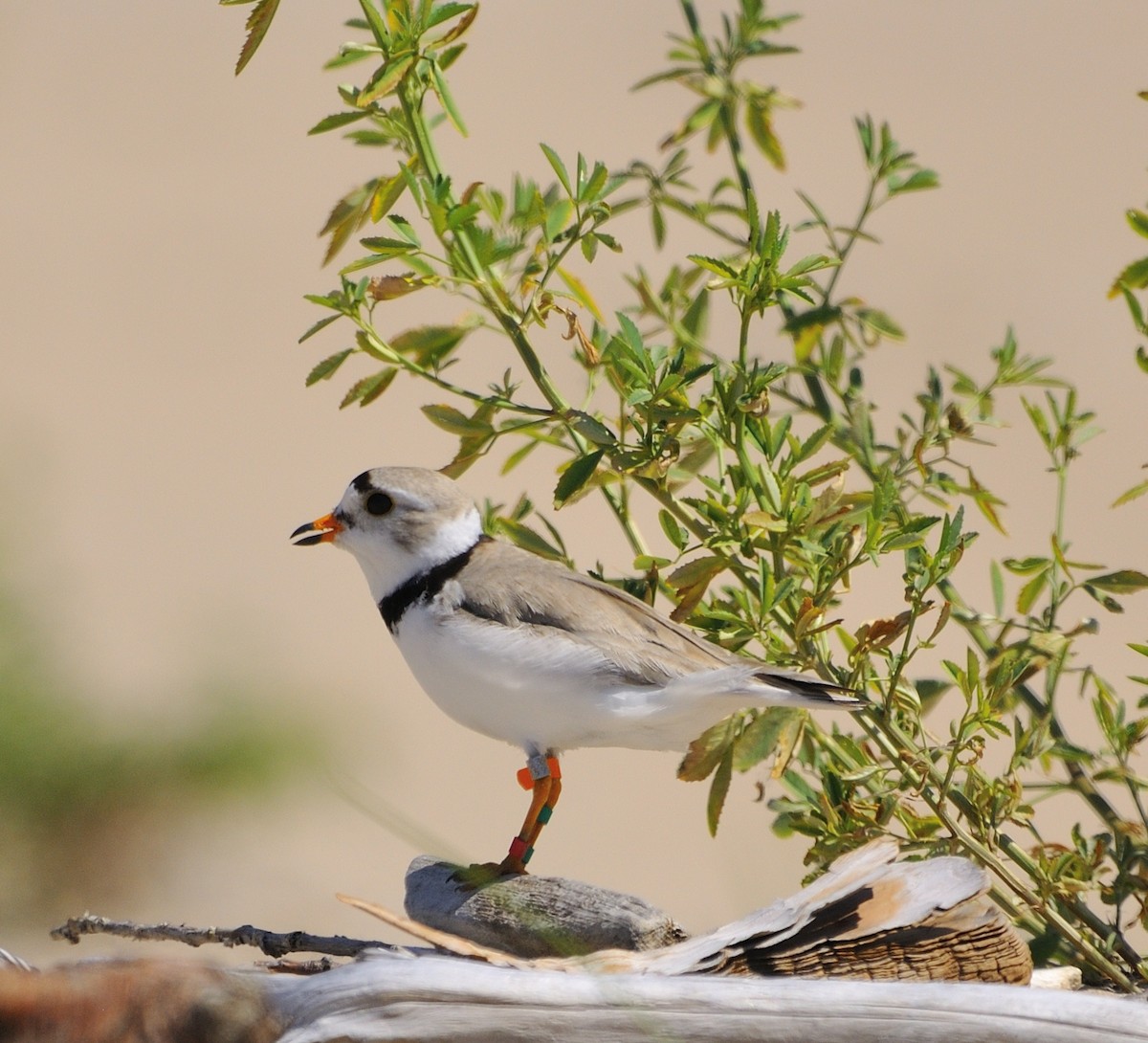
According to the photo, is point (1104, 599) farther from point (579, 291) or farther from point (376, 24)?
point (376, 24)

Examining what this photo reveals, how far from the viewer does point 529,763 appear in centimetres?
327

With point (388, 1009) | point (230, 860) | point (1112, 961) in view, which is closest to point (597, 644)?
point (388, 1009)

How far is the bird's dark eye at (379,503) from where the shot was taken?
11.2 ft

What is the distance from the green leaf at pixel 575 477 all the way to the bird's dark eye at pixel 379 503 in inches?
18.8

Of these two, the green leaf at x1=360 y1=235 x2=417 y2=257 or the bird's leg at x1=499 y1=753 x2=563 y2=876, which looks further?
the bird's leg at x1=499 y1=753 x2=563 y2=876

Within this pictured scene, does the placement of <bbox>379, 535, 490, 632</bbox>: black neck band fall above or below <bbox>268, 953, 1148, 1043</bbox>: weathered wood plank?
above

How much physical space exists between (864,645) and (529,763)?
2.71 ft

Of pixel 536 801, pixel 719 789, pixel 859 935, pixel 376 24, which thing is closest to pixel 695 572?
pixel 719 789

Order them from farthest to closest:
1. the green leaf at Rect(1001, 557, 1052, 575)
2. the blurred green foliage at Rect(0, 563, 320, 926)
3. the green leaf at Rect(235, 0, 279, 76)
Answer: the blurred green foliage at Rect(0, 563, 320, 926)
the green leaf at Rect(1001, 557, 1052, 575)
the green leaf at Rect(235, 0, 279, 76)

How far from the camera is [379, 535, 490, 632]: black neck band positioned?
11.1 feet

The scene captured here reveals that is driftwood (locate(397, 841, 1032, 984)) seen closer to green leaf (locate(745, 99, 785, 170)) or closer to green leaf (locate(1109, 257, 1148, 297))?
green leaf (locate(1109, 257, 1148, 297))

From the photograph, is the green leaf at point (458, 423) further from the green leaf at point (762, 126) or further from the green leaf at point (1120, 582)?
the green leaf at point (1120, 582)

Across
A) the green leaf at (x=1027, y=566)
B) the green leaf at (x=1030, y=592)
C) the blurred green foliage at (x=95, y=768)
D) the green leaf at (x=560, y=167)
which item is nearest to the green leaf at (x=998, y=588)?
the green leaf at (x=1030, y=592)

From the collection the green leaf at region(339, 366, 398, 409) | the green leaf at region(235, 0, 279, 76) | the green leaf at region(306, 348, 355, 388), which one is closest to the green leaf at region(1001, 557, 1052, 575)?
the green leaf at region(339, 366, 398, 409)
